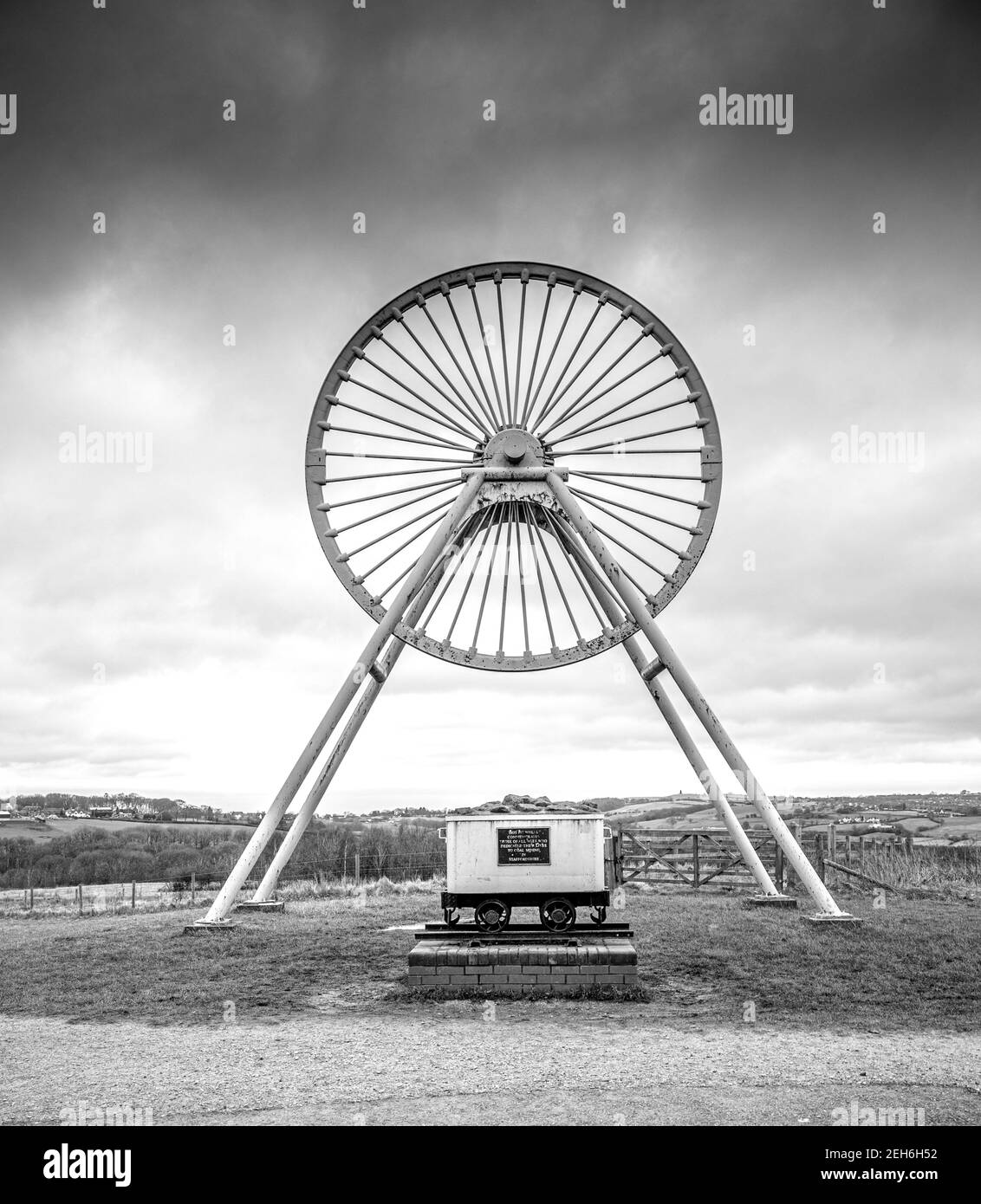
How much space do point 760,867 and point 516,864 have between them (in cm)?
501

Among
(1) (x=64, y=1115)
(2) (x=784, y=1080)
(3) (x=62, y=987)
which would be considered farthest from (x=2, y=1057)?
(2) (x=784, y=1080)

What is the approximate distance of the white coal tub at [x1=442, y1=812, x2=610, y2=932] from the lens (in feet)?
43.6

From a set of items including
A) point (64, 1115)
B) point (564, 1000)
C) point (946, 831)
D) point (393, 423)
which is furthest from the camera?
point (946, 831)

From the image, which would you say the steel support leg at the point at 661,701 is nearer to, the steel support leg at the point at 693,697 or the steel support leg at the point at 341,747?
the steel support leg at the point at 693,697

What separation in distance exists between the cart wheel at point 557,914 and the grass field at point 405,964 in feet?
4.37

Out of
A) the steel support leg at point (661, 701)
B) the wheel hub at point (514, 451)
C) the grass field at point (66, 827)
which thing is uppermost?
the wheel hub at point (514, 451)

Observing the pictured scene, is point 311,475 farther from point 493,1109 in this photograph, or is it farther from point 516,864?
point 493,1109

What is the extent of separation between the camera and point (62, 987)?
41.9ft

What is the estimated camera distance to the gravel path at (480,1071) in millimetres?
7086

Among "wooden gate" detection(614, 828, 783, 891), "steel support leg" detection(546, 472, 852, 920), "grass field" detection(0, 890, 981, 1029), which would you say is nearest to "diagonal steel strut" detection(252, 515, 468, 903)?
"grass field" detection(0, 890, 981, 1029)

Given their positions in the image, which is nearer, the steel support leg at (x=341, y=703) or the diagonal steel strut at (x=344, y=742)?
the steel support leg at (x=341, y=703)
